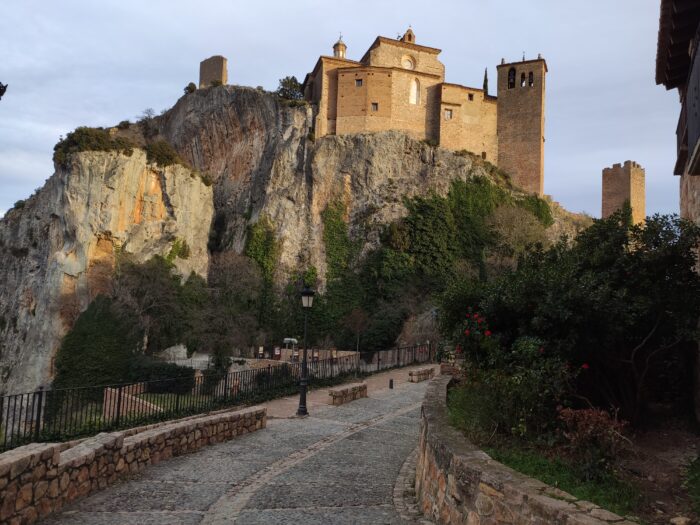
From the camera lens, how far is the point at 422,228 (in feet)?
153

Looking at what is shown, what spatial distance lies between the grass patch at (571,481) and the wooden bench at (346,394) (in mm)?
11133

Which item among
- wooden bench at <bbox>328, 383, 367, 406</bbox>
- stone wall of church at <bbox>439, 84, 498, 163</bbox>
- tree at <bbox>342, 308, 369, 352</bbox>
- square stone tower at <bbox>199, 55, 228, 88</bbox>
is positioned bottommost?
wooden bench at <bbox>328, 383, 367, 406</bbox>

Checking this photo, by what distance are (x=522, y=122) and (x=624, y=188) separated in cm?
1085

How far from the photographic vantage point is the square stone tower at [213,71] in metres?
60.1

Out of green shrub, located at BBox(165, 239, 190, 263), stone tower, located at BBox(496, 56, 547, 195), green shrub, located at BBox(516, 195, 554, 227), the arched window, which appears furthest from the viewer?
stone tower, located at BBox(496, 56, 547, 195)

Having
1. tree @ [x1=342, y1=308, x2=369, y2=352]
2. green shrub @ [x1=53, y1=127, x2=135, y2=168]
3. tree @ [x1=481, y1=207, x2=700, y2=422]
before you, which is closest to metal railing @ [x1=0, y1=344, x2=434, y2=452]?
tree @ [x1=481, y1=207, x2=700, y2=422]

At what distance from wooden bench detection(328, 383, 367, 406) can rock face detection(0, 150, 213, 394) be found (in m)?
26.0

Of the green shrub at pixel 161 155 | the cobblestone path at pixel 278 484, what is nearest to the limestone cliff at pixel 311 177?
the green shrub at pixel 161 155

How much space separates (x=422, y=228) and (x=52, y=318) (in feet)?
90.6

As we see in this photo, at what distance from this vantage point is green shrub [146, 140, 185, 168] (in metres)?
45.4

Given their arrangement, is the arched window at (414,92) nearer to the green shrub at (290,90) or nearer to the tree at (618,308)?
the green shrub at (290,90)

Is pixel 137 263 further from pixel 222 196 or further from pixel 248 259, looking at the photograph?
pixel 222 196

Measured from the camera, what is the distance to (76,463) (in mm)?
7238

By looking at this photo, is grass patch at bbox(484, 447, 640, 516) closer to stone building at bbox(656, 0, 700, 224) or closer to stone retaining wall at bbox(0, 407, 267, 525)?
stone building at bbox(656, 0, 700, 224)
